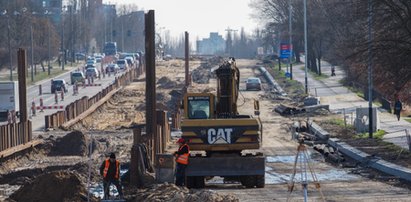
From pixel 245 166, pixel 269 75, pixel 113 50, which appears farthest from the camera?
pixel 113 50

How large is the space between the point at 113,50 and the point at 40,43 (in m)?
43.7

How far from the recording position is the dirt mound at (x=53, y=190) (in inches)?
904

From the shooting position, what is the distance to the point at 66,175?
78.0 ft

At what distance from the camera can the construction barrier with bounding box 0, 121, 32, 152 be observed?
3659 centimetres

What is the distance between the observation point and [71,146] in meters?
40.0

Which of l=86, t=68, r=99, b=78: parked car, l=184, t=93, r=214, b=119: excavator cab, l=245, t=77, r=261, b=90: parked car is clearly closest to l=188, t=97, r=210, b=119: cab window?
l=184, t=93, r=214, b=119: excavator cab

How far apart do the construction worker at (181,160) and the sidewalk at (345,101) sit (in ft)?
47.1

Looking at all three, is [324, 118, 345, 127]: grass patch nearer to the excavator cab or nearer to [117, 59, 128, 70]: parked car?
the excavator cab

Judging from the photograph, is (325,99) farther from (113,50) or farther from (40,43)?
(113,50)

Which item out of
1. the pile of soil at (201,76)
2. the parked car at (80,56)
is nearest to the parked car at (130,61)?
the pile of soil at (201,76)

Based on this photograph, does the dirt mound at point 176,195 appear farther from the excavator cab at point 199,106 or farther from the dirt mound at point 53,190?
the excavator cab at point 199,106

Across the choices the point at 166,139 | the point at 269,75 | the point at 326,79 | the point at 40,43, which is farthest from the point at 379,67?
the point at 40,43

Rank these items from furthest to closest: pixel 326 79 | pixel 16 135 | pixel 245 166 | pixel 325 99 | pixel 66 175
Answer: pixel 326 79, pixel 325 99, pixel 16 135, pixel 245 166, pixel 66 175

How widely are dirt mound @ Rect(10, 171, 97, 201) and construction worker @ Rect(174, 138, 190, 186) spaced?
113 inches
